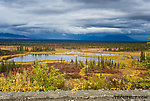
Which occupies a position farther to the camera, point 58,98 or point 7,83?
point 7,83

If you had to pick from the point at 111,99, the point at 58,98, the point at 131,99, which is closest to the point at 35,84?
the point at 58,98

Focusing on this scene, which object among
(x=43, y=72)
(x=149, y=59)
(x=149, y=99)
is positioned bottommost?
(x=149, y=99)

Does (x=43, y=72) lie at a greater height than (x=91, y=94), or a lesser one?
greater

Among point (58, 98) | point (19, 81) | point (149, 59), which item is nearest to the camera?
point (58, 98)

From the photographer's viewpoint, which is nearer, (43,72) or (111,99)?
(111,99)

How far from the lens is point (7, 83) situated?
394 inches

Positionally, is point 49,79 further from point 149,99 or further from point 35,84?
point 149,99

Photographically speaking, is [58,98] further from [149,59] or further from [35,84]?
[149,59]

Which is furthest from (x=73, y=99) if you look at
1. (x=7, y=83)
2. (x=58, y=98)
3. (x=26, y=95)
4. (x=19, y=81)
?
(x=7, y=83)

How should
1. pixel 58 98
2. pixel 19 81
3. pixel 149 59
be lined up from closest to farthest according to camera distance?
pixel 58 98, pixel 19 81, pixel 149 59

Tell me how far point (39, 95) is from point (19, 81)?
2.43 meters

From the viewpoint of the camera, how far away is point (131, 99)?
8086 millimetres

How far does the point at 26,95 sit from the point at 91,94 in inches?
138

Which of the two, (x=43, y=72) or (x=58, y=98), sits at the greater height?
(x=43, y=72)
